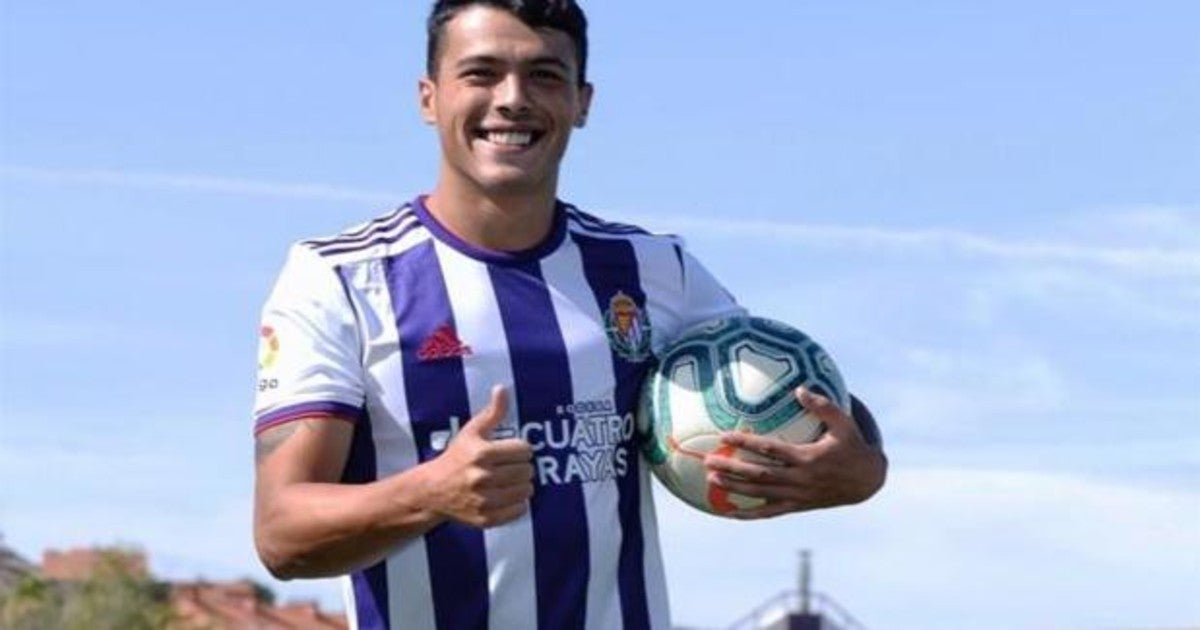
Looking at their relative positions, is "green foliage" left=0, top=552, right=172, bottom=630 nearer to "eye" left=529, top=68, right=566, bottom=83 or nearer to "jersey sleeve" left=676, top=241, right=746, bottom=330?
"jersey sleeve" left=676, top=241, right=746, bottom=330

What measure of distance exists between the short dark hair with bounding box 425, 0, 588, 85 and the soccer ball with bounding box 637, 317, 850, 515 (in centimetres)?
79

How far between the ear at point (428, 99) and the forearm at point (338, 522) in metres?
1.03

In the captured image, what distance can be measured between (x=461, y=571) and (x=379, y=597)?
0.74 feet

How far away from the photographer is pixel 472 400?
29.6 ft

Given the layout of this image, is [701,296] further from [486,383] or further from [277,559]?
[277,559]

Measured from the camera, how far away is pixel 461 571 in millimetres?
8977

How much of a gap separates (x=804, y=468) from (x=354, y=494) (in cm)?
118

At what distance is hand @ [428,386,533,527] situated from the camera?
8125 mm

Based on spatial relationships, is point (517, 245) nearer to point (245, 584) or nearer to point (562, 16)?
point (562, 16)

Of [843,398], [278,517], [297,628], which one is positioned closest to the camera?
[278,517]

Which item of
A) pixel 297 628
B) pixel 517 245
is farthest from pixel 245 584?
pixel 517 245

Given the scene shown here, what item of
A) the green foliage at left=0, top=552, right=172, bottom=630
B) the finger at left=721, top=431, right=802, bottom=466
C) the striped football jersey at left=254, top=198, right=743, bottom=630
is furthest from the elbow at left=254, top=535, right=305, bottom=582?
the green foliage at left=0, top=552, right=172, bottom=630

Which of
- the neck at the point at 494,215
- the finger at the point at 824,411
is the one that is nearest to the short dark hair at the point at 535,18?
the neck at the point at 494,215

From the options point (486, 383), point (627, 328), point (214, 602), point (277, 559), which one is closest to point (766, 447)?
point (627, 328)
